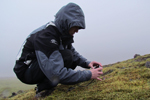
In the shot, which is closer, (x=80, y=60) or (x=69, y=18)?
(x=69, y=18)

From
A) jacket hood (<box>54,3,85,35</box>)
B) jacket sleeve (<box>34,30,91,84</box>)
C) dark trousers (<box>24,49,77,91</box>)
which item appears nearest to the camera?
jacket sleeve (<box>34,30,91,84</box>)

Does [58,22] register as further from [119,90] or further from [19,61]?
[119,90]

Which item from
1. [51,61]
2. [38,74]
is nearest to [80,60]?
[38,74]

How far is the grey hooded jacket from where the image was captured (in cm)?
239

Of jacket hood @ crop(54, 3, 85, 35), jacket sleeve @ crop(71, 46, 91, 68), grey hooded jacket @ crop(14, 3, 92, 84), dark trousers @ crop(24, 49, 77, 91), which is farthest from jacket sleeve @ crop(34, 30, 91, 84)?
jacket sleeve @ crop(71, 46, 91, 68)

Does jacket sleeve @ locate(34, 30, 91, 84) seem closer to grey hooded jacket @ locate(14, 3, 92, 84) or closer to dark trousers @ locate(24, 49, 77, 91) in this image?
grey hooded jacket @ locate(14, 3, 92, 84)

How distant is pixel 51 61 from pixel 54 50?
0.89 feet

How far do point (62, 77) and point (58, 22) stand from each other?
1.37 m

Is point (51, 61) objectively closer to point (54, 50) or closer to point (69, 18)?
point (54, 50)

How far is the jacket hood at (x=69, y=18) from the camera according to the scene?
2559 millimetres

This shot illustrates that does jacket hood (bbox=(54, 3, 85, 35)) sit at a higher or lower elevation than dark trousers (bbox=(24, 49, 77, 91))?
higher

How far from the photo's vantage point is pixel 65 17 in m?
2.61

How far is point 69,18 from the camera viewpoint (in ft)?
8.40

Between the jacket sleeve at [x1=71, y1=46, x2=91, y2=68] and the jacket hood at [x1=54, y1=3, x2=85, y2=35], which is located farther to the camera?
the jacket sleeve at [x1=71, y1=46, x2=91, y2=68]
